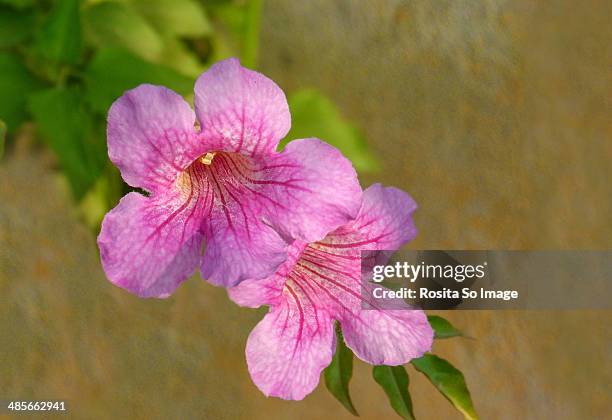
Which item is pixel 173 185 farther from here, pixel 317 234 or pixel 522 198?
pixel 522 198

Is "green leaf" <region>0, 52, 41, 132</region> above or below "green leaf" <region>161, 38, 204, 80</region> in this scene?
below

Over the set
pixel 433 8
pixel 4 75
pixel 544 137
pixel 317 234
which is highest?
pixel 433 8

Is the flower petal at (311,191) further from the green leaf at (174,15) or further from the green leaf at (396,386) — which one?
the green leaf at (174,15)

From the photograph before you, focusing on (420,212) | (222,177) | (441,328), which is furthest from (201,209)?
(420,212)

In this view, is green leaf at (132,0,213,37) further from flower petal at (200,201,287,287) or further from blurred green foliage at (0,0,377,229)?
flower petal at (200,201,287,287)

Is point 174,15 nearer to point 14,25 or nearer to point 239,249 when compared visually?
point 14,25

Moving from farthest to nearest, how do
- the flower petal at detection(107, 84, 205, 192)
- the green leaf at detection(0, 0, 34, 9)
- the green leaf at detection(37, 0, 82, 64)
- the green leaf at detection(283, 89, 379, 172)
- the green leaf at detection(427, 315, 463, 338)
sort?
the green leaf at detection(283, 89, 379, 172) → the green leaf at detection(0, 0, 34, 9) → the green leaf at detection(37, 0, 82, 64) → the green leaf at detection(427, 315, 463, 338) → the flower petal at detection(107, 84, 205, 192)

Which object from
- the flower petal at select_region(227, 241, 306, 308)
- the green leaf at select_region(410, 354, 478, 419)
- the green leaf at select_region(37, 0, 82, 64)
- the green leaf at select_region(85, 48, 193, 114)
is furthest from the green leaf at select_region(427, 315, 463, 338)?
the green leaf at select_region(37, 0, 82, 64)

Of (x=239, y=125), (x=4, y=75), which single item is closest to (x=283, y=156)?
(x=239, y=125)
